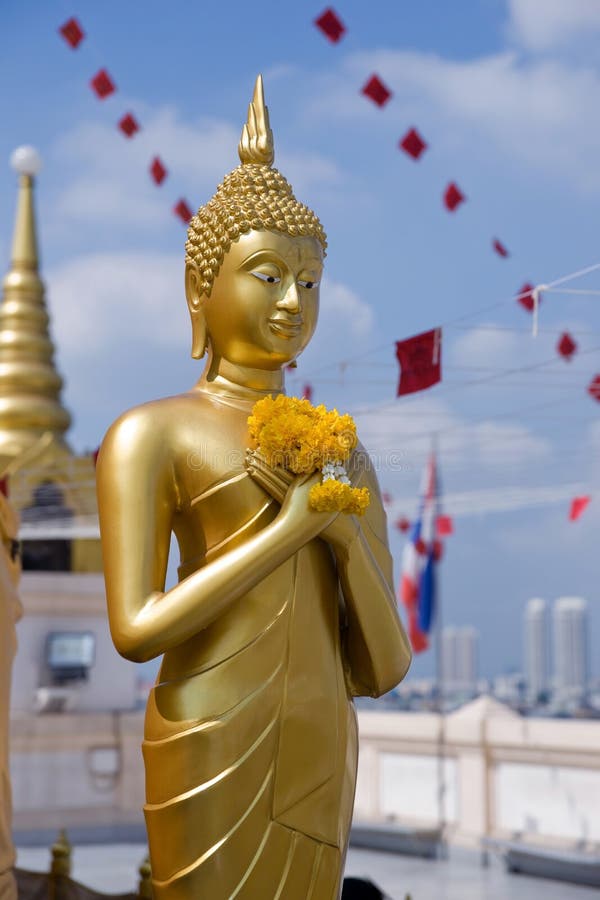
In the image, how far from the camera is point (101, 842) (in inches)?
484

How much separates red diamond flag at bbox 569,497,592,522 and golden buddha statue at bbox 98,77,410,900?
8.02m

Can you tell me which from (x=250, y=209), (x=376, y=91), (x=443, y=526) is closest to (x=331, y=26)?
(x=376, y=91)

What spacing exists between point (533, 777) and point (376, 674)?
748 cm

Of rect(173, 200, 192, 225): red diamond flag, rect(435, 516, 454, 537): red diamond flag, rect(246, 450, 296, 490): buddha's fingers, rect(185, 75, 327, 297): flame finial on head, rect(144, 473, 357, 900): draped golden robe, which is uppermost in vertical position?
rect(173, 200, 192, 225): red diamond flag

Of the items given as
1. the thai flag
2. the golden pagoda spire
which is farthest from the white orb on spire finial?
the thai flag

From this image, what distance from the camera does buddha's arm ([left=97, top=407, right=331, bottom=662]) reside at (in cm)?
296

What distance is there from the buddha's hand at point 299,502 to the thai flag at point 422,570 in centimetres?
1011

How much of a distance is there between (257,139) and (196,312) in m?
0.52

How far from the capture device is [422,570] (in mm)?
14188

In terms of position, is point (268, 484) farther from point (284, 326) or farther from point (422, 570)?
point (422, 570)

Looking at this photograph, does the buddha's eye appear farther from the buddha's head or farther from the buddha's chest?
the buddha's chest

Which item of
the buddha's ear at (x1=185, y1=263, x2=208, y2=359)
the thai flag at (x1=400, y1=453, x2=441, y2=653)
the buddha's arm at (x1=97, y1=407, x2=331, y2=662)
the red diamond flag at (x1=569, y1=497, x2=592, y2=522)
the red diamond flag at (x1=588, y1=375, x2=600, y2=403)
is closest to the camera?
the buddha's arm at (x1=97, y1=407, x2=331, y2=662)

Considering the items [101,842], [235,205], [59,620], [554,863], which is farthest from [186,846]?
[59,620]

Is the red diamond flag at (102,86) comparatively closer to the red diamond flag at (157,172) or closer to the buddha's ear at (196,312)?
the red diamond flag at (157,172)
